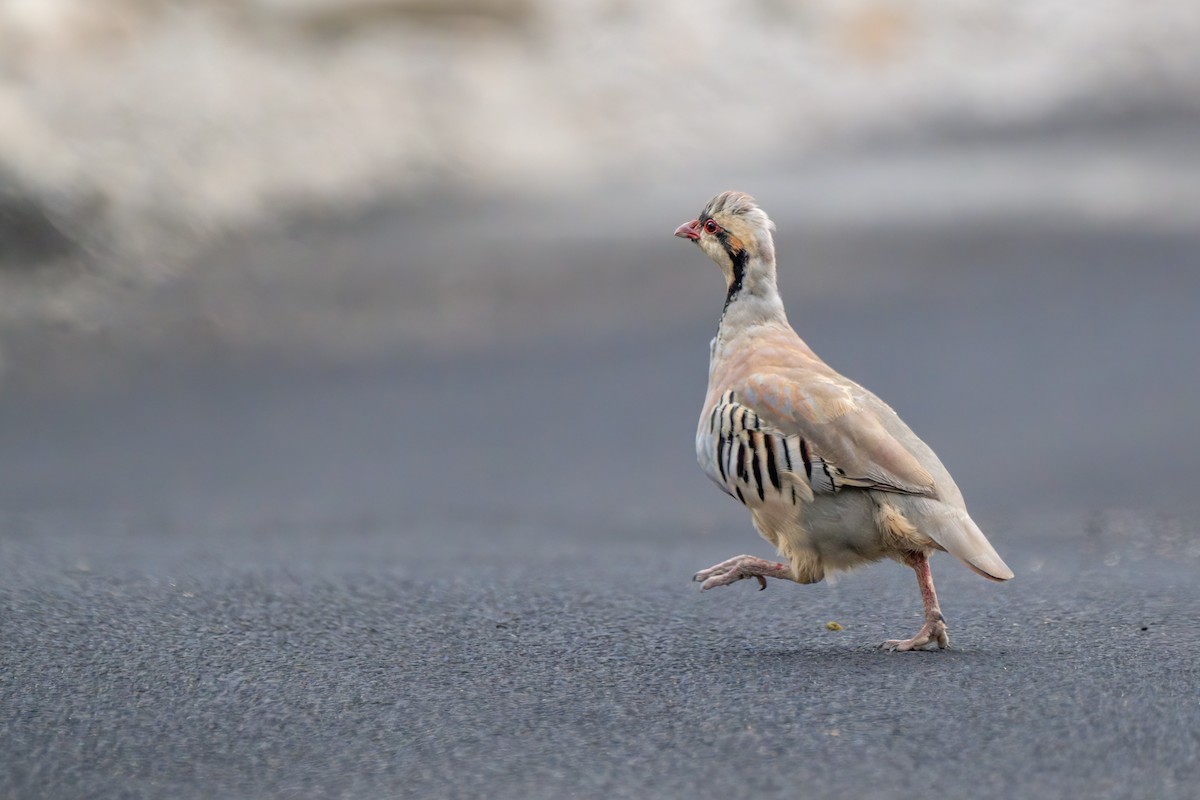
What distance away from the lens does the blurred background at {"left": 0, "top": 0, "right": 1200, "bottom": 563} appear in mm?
8422

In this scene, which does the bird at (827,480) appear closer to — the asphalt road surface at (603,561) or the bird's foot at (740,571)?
the bird's foot at (740,571)

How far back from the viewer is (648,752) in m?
3.04

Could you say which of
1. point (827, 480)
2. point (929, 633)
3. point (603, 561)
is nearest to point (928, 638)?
point (929, 633)

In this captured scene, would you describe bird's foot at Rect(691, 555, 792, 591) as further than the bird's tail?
Yes

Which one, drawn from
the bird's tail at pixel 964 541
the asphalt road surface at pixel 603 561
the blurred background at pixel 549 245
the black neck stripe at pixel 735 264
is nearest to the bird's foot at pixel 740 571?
the asphalt road surface at pixel 603 561

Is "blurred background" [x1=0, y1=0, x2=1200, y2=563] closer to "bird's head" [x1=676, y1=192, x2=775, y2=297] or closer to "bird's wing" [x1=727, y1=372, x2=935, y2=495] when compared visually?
"bird's head" [x1=676, y1=192, x2=775, y2=297]

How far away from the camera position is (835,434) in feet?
13.1

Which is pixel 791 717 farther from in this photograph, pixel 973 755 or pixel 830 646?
pixel 830 646

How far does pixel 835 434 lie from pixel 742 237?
977 millimetres

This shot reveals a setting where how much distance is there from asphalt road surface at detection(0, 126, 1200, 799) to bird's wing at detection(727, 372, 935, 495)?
48 cm

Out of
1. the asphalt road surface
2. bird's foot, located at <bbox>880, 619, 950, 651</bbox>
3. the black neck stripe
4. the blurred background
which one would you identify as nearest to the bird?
bird's foot, located at <bbox>880, 619, 950, 651</bbox>

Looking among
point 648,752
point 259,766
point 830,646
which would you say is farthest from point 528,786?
point 830,646

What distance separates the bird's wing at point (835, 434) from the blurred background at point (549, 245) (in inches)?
109

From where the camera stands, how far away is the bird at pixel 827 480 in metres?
3.90
